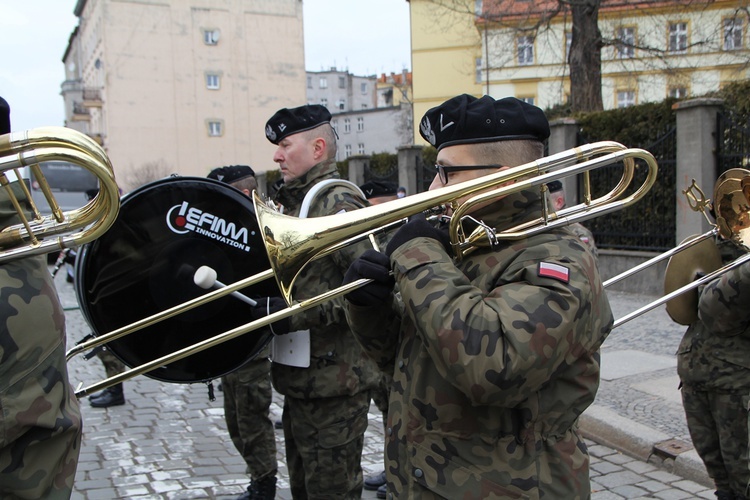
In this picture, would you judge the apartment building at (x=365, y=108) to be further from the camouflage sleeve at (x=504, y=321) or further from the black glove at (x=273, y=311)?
the camouflage sleeve at (x=504, y=321)

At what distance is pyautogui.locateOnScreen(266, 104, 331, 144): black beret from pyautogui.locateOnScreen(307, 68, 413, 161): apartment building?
3137 centimetres

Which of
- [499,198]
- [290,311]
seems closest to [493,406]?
[499,198]

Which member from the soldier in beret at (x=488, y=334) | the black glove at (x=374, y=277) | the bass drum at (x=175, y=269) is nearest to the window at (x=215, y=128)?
the bass drum at (x=175, y=269)

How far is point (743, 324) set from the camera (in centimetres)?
321

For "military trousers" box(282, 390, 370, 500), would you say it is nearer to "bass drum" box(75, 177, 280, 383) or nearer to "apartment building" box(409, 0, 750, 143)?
"bass drum" box(75, 177, 280, 383)

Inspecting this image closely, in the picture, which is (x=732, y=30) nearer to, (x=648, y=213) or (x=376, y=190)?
(x=648, y=213)

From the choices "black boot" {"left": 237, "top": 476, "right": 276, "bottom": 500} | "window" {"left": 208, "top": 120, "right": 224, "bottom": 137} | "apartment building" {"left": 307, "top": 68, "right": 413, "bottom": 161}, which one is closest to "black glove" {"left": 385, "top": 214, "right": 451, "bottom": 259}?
"black boot" {"left": 237, "top": 476, "right": 276, "bottom": 500}

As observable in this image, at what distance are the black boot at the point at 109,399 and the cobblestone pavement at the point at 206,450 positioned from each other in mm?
59

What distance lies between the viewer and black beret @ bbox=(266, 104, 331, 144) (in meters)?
3.61

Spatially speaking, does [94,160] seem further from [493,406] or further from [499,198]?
[493,406]

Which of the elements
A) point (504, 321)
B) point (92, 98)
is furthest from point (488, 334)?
point (92, 98)

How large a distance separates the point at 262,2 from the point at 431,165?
38579 millimetres

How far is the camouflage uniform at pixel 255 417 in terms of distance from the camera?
399cm

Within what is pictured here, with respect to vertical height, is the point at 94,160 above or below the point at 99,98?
below
